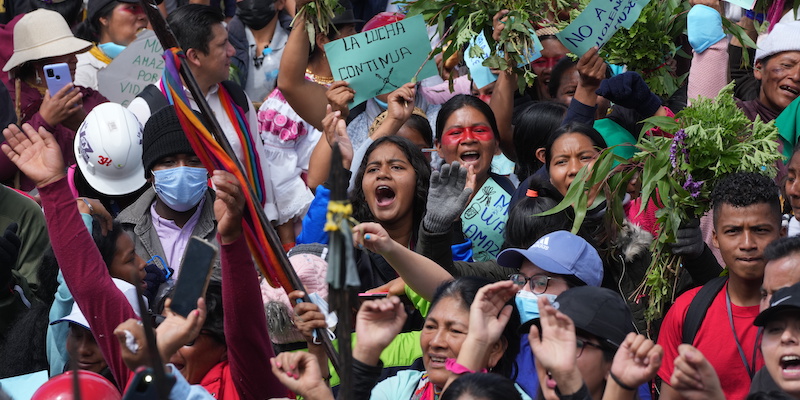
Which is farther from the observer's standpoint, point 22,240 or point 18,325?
point 22,240

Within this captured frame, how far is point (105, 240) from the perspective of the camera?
5.31m

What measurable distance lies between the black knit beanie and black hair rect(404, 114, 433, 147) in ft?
5.12

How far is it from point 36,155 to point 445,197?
6.10 feet

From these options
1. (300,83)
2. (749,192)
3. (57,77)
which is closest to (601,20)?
(749,192)

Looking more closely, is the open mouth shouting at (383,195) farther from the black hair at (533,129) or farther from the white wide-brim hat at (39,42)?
the white wide-brim hat at (39,42)

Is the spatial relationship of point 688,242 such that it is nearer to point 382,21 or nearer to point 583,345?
point 583,345

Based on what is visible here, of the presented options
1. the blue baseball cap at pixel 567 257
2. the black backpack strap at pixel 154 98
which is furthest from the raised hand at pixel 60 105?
the blue baseball cap at pixel 567 257

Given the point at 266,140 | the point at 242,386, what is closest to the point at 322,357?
the point at 242,386

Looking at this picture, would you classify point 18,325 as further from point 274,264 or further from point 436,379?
point 436,379

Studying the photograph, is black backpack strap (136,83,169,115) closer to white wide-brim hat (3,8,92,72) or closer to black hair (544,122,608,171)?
white wide-brim hat (3,8,92,72)

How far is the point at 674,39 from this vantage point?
610 cm

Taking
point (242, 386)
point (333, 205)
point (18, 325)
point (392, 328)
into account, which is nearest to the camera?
point (333, 205)

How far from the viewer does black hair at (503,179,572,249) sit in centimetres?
543

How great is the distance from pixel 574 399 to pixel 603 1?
A: 2.69m
